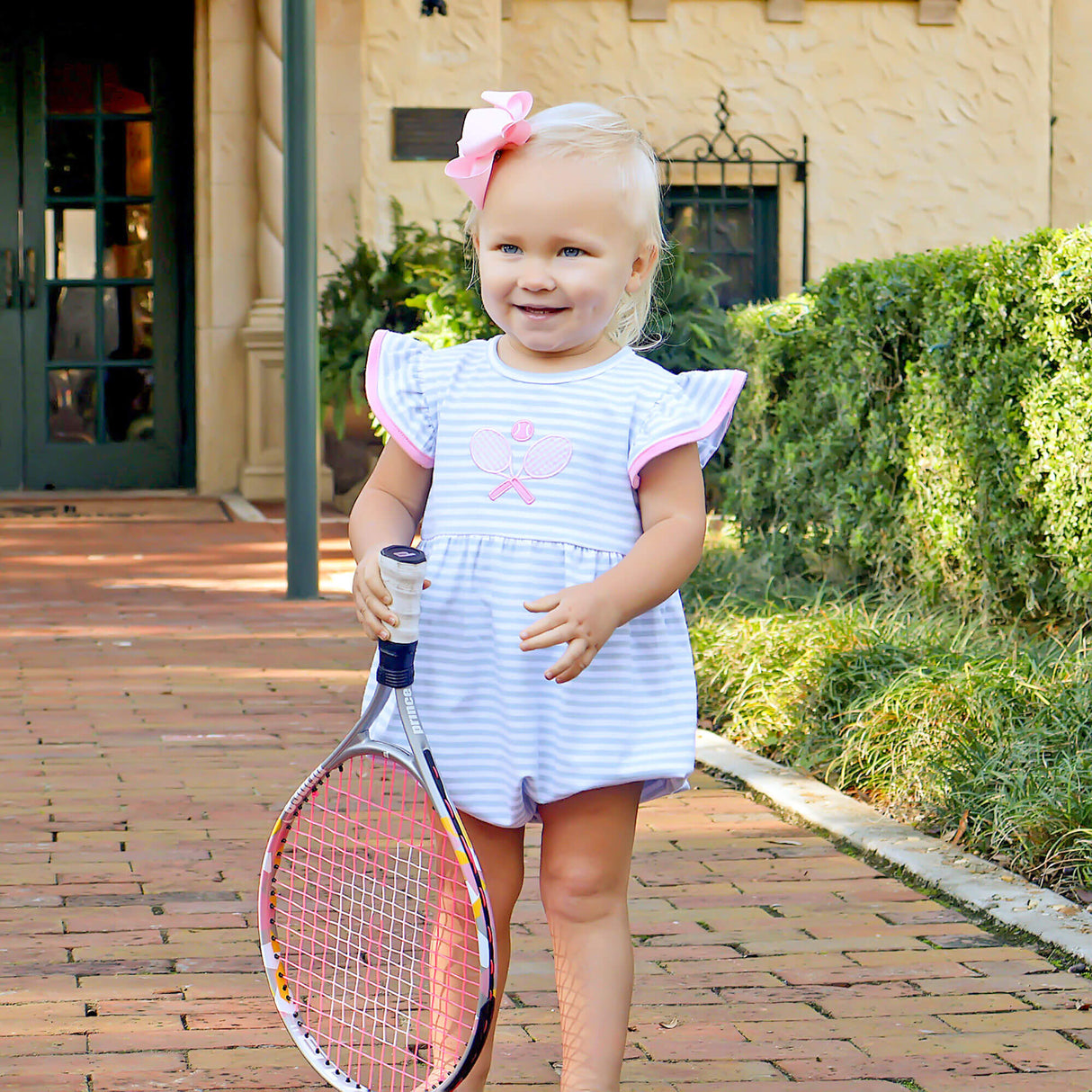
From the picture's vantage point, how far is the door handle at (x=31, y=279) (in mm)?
13469

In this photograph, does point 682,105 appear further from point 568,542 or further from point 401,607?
point 401,607

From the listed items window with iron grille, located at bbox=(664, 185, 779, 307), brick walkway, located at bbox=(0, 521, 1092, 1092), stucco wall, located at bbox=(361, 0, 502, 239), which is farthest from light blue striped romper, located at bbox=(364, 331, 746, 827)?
window with iron grille, located at bbox=(664, 185, 779, 307)

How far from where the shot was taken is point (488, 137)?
2408mm

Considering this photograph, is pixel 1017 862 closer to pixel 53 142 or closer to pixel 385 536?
pixel 385 536

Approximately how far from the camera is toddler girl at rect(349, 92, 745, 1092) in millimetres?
2416

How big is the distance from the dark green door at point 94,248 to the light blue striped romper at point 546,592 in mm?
11684

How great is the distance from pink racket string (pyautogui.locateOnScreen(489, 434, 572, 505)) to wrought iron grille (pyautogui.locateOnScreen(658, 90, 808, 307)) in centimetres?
1156

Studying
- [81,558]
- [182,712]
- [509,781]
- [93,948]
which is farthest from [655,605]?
[81,558]

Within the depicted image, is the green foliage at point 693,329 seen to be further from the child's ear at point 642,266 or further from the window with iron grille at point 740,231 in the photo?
the child's ear at point 642,266

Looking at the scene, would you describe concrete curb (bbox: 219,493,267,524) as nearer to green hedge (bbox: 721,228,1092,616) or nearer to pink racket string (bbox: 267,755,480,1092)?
green hedge (bbox: 721,228,1092,616)

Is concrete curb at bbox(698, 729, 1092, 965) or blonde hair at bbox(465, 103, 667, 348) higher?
blonde hair at bbox(465, 103, 667, 348)

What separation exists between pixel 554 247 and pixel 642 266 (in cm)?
18

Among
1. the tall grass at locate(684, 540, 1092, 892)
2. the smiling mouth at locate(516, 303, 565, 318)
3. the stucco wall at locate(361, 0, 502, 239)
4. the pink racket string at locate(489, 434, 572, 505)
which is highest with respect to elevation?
the stucco wall at locate(361, 0, 502, 239)

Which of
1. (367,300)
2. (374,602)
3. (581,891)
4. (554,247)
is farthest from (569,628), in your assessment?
(367,300)
